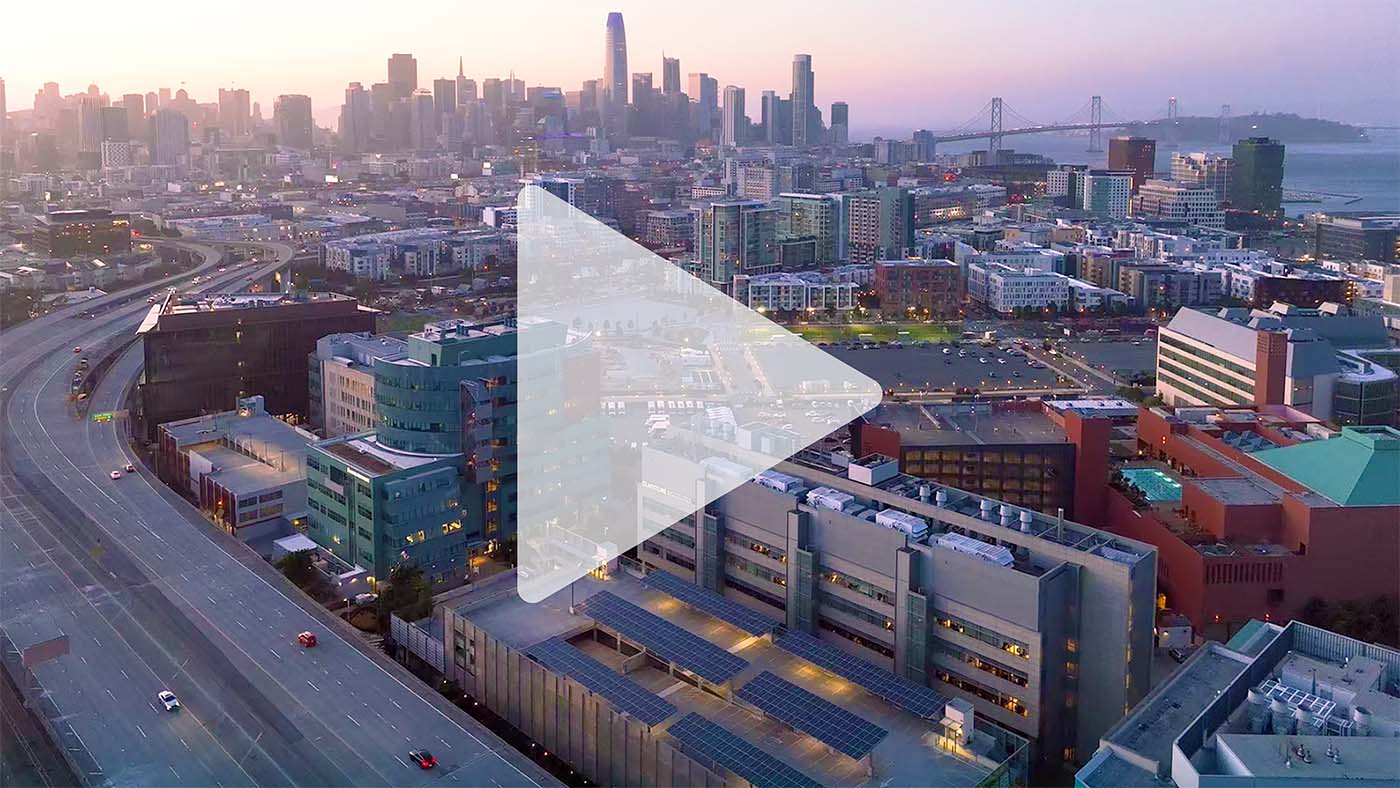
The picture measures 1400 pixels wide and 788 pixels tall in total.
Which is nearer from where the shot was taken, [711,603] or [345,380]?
[711,603]

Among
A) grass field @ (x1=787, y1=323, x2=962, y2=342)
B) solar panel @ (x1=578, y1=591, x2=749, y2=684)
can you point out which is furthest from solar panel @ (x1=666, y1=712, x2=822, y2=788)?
grass field @ (x1=787, y1=323, x2=962, y2=342)

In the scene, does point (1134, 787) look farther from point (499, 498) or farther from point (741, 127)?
point (741, 127)

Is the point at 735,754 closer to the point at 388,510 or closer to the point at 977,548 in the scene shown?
the point at 977,548

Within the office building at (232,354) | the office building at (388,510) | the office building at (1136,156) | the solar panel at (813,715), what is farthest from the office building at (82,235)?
the office building at (1136,156)

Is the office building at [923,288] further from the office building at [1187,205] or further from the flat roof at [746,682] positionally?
the flat roof at [746,682]

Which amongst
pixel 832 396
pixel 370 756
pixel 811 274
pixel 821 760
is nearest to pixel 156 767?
pixel 370 756

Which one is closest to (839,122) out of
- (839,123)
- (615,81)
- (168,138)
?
(839,123)
